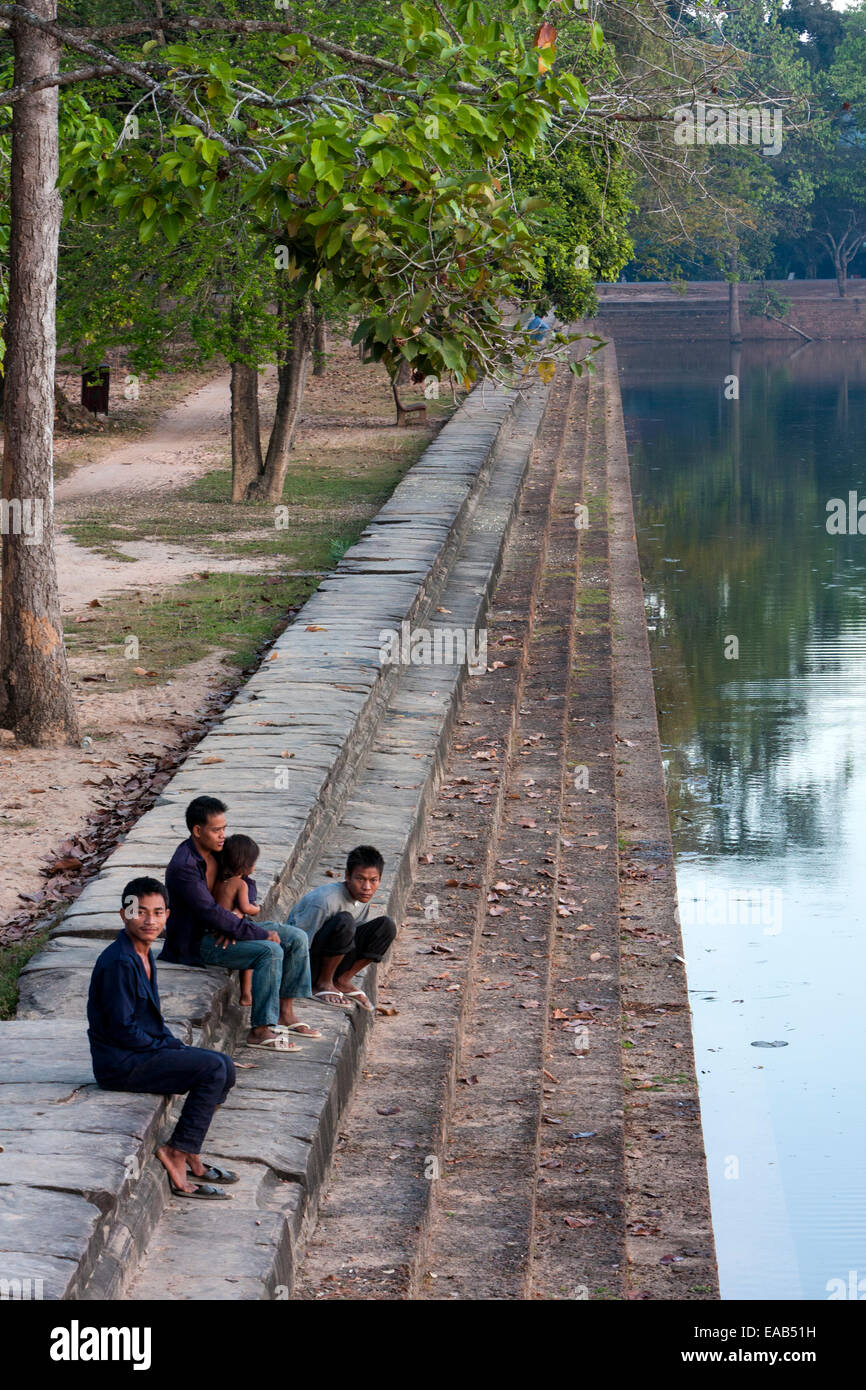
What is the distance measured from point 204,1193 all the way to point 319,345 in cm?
1927

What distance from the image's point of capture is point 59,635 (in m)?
8.92

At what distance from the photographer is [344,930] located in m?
5.81

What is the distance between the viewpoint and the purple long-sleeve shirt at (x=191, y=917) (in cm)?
536

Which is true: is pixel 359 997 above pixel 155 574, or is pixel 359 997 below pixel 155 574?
below

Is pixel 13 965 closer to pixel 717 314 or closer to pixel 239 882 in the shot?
pixel 239 882

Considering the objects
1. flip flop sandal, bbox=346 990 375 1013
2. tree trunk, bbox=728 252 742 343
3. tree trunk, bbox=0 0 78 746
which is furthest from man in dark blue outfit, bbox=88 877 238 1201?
tree trunk, bbox=728 252 742 343

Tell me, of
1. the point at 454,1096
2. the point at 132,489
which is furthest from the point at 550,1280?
the point at 132,489

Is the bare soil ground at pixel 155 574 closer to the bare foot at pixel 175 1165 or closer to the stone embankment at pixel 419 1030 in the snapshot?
the stone embankment at pixel 419 1030

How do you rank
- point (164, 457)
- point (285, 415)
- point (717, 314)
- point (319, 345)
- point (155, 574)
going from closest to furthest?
point (155, 574) → point (285, 415) → point (164, 457) → point (319, 345) → point (717, 314)

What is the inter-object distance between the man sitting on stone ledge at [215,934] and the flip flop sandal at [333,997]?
0.94ft

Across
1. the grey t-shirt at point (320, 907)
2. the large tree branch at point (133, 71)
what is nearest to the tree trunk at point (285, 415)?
the large tree branch at point (133, 71)

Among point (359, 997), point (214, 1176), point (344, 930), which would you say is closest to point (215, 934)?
point (344, 930)

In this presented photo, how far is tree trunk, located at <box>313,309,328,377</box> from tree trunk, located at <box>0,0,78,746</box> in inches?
319

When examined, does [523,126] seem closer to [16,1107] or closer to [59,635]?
[59,635]
